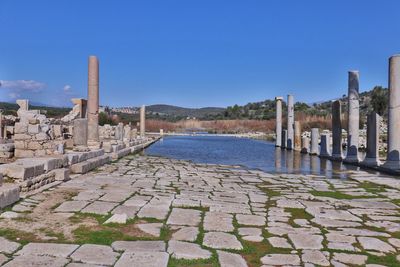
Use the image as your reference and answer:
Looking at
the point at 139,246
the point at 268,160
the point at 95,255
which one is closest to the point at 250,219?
the point at 139,246

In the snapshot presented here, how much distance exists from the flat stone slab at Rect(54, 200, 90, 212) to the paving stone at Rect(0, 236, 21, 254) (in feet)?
5.87

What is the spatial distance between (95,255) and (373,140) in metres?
13.7

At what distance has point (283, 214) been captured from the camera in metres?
7.42

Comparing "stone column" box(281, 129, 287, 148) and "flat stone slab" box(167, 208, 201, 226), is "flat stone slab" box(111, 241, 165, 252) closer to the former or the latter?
"flat stone slab" box(167, 208, 201, 226)

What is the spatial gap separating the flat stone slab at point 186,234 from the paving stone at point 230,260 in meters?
0.61

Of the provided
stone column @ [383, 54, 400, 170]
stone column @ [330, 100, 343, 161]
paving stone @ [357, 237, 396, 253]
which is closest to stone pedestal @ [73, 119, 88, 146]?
stone column @ [383, 54, 400, 170]

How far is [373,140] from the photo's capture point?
16.4 meters

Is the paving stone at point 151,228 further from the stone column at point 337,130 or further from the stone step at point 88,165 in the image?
the stone column at point 337,130

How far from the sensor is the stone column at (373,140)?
16.1 metres

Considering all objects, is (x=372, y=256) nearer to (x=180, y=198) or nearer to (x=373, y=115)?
(x=180, y=198)

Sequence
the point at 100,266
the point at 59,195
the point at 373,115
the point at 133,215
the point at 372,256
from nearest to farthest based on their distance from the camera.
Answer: the point at 100,266, the point at 372,256, the point at 133,215, the point at 59,195, the point at 373,115

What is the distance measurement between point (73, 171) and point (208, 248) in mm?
7623

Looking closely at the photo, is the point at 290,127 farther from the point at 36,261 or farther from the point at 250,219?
the point at 36,261

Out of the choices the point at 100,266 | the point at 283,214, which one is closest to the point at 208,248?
the point at 100,266
